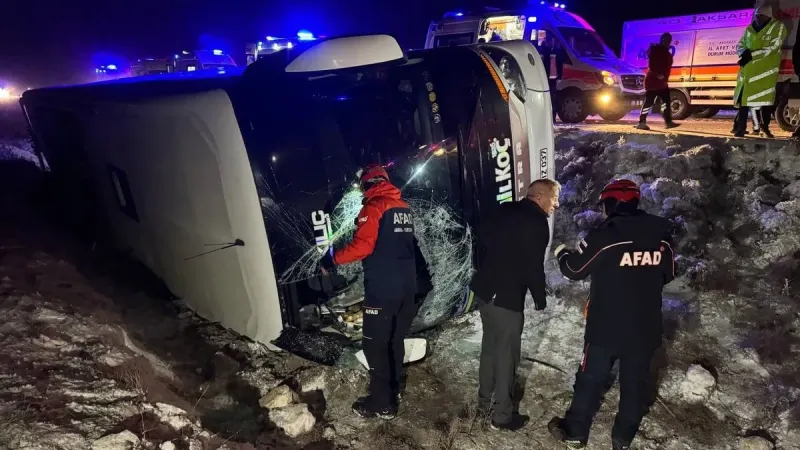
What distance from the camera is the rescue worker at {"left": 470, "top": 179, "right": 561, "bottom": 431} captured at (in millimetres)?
2916

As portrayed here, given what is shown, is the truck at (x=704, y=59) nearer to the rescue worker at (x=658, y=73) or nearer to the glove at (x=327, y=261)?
the rescue worker at (x=658, y=73)

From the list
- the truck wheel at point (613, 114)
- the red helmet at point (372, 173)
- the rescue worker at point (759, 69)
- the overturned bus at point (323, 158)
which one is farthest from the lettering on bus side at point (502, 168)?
the truck wheel at point (613, 114)

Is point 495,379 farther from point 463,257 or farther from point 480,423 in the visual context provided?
point 463,257

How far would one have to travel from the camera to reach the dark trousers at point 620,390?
279 cm

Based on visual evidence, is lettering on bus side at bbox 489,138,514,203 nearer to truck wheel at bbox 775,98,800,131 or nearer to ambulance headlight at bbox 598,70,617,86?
truck wheel at bbox 775,98,800,131

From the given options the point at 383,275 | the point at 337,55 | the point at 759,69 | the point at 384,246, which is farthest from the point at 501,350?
the point at 759,69

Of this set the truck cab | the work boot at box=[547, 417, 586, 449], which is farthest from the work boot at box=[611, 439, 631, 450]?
the truck cab

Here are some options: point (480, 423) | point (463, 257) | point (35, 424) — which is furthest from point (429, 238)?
point (35, 424)

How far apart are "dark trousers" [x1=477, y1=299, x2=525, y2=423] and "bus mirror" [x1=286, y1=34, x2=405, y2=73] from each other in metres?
1.77

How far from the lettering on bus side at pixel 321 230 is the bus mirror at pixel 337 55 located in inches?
38.0

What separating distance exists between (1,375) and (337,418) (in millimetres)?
1897

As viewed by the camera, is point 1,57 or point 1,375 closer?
point 1,375

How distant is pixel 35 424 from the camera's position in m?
2.33

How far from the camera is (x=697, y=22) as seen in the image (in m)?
10.5
